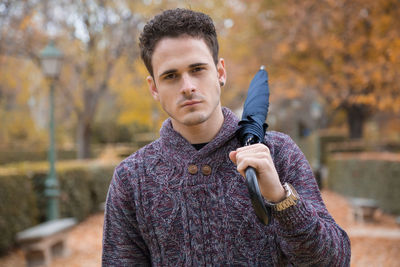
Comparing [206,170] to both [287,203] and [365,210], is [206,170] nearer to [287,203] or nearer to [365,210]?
[287,203]

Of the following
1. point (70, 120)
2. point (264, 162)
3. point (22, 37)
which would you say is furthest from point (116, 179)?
point (70, 120)

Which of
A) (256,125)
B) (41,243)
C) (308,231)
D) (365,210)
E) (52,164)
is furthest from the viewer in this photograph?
(365,210)

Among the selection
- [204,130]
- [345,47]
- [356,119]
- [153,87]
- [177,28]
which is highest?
[345,47]

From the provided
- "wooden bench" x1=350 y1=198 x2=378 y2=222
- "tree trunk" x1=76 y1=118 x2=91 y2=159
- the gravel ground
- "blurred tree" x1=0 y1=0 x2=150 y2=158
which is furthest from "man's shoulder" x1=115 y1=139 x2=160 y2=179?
"tree trunk" x1=76 y1=118 x2=91 y2=159

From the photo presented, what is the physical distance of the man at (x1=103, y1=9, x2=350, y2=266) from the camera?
164cm

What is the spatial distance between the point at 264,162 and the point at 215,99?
0.49 m

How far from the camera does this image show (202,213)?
5.50ft

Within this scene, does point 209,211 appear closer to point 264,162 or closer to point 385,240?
point 264,162

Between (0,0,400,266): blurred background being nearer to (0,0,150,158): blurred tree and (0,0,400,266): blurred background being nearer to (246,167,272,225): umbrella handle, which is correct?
(0,0,150,158): blurred tree

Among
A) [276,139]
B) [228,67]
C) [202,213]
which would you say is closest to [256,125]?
[276,139]

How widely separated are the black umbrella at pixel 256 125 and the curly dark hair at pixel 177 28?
0.76ft

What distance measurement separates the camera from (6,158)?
76.0 feet

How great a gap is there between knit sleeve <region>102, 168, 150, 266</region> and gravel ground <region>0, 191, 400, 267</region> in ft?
18.3

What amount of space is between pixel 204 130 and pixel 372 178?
10.8 meters
